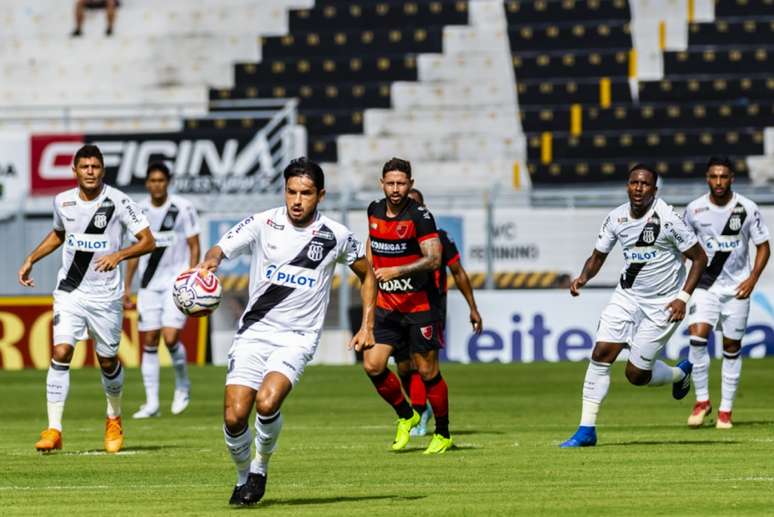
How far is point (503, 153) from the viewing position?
34.5 meters

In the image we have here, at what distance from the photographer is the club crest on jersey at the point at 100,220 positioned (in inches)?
514

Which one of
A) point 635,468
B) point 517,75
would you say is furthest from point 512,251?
point 635,468

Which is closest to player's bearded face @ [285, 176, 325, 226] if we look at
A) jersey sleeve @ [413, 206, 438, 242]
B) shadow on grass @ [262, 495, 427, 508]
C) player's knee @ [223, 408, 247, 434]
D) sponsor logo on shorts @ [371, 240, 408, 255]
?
player's knee @ [223, 408, 247, 434]

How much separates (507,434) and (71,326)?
4.19m

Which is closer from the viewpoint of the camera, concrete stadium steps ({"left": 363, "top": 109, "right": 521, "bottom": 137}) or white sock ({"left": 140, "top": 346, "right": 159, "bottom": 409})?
white sock ({"left": 140, "top": 346, "right": 159, "bottom": 409})

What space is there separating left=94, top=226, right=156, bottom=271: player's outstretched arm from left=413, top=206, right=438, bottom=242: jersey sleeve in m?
2.16

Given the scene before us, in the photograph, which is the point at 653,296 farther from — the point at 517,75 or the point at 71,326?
the point at 517,75

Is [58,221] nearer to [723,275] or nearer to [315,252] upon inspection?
[315,252]

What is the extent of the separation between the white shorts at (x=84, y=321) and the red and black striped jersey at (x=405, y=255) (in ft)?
7.28

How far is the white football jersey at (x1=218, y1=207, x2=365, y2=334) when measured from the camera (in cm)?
948

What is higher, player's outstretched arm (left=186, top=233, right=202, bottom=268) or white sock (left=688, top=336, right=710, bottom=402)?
player's outstretched arm (left=186, top=233, right=202, bottom=268)

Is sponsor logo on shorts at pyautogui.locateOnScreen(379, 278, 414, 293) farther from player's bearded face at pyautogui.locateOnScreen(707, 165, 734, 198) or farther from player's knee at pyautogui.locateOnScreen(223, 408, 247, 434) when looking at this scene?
player's knee at pyautogui.locateOnScreen(223, 408, 247, 434)

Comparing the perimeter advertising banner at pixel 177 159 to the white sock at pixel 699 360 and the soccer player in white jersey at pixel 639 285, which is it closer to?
the white sock at pixel 699 360

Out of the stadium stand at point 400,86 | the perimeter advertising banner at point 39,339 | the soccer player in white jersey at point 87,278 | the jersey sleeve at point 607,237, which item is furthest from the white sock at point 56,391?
the stadium stand at point 400,86
